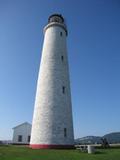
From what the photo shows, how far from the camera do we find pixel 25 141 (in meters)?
31.2

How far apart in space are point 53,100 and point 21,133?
54.9 feet

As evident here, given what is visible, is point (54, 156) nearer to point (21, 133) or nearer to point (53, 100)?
point (53, 100)

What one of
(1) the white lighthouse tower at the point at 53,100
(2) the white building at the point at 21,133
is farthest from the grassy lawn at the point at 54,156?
(2) the white building at the point at 21,133

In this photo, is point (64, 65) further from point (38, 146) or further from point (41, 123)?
point (38, 146)

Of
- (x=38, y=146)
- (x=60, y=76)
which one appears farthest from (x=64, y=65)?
(x=38, y=146)

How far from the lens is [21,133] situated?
3183 centimetres

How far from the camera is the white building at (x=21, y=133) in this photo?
3146cm

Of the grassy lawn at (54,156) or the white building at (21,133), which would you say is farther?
the white building at (21,133)

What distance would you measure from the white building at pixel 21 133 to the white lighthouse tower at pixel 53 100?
1406 centimetres

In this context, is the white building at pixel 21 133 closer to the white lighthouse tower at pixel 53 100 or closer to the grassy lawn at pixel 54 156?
the white lighthouse tower at pixel 53 100

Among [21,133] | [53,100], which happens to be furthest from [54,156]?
[21,133]

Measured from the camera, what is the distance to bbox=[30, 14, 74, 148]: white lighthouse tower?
17250 mm

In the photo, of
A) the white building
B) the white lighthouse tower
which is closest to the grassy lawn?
the white lighthouse tower

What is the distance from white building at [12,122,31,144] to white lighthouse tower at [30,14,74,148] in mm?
14063
